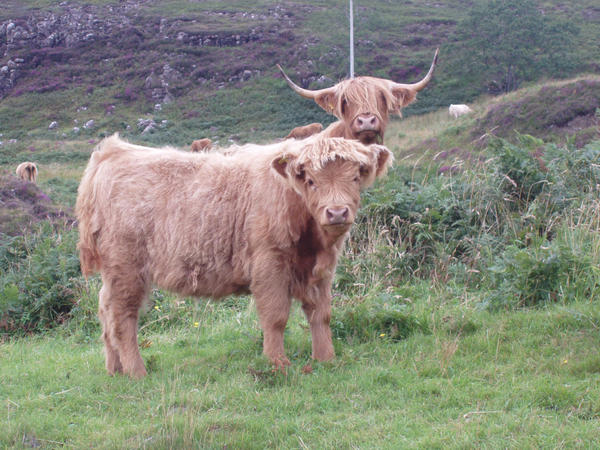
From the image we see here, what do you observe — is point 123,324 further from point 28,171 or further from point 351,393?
point 28,171

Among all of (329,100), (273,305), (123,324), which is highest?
(329,100)

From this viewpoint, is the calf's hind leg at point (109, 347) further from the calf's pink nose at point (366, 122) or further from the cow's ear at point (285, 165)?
the calf's pink nose at point (366, 122)

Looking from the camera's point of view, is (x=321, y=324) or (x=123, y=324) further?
(x=123, y=324)

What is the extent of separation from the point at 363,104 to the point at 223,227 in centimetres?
205

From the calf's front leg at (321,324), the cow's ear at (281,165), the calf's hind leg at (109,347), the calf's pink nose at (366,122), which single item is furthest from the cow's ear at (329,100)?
the calf's hind leg at (109,347)

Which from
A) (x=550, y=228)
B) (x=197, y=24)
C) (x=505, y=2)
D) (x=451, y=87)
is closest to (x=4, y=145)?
(x=197, y=24)

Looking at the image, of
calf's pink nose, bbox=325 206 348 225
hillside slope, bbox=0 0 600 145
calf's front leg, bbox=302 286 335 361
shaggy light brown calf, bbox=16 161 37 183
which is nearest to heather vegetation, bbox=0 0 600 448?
calf's front leg, bbox=302 286 335 361

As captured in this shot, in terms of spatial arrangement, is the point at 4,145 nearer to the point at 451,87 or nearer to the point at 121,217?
the point at 451,87

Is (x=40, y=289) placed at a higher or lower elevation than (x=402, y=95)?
lower

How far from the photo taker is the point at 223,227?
4820mm

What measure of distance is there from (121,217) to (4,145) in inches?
1454

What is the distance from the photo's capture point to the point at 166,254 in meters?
4.93

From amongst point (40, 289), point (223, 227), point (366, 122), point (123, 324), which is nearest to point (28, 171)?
point (40, 289)

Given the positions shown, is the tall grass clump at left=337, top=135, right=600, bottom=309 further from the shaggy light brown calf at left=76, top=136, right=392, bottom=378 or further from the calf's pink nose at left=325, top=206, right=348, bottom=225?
the calf's pink nose at left=325, top=206, right=348, bottom=225
